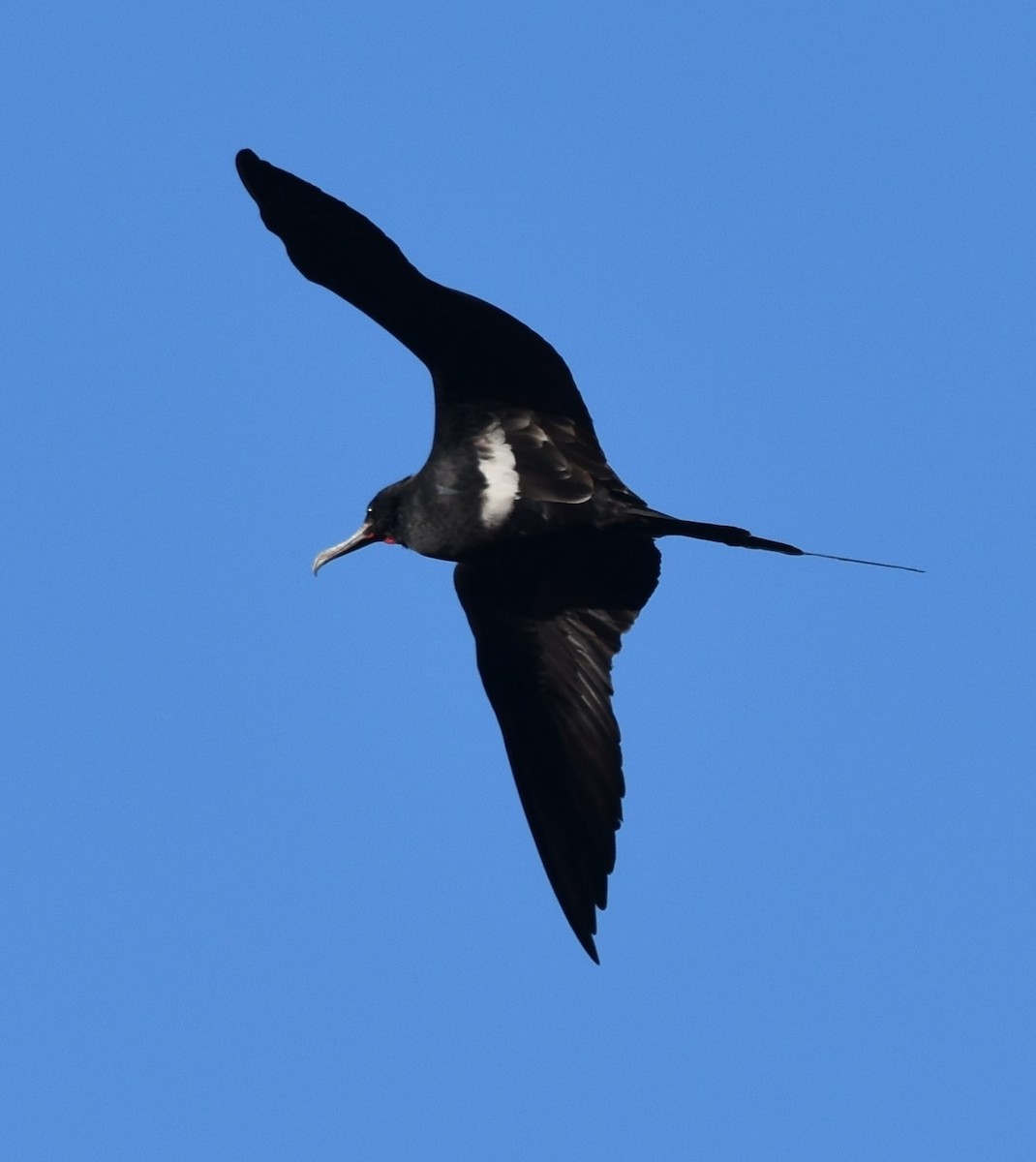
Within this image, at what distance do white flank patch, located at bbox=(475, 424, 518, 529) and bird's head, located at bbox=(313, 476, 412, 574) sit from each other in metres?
0.63

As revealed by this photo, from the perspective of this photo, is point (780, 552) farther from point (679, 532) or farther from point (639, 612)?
point (639, 612)

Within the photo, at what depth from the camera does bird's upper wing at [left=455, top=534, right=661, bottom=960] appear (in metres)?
9.88

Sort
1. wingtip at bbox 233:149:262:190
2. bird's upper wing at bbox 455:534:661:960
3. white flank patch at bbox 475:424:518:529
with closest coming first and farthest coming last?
wingtip at bbox 233:149:262:190 < white flank patch at bbox 475:424:518:529 < bird's upper wing at bbox 455:534:661:960

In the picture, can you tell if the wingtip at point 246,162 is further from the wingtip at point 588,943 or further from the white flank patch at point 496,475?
the wingtip at point 588,943

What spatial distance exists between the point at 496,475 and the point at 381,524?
3.10 ft

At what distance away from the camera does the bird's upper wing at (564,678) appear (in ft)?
32.4

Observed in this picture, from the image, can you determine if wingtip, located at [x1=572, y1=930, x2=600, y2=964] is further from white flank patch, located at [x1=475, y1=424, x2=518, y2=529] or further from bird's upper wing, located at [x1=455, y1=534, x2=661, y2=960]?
white flank patch, located at [x1=475, y1=424, x2=518, y2=529]

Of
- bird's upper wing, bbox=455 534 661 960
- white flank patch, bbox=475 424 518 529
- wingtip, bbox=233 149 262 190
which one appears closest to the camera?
wingtip, bbox=233 149 262 190

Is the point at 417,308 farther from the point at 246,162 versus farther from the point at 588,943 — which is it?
the point at 588,943

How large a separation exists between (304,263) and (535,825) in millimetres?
2698

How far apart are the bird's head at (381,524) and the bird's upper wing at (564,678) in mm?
380

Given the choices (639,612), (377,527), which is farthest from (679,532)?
(377,527)

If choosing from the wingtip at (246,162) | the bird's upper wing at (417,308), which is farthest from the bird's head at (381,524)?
the wingtip at (246,162)

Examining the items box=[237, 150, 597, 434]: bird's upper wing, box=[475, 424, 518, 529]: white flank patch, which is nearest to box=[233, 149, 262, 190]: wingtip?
box=[237, 150, 597, 434]: bird's upper wing
